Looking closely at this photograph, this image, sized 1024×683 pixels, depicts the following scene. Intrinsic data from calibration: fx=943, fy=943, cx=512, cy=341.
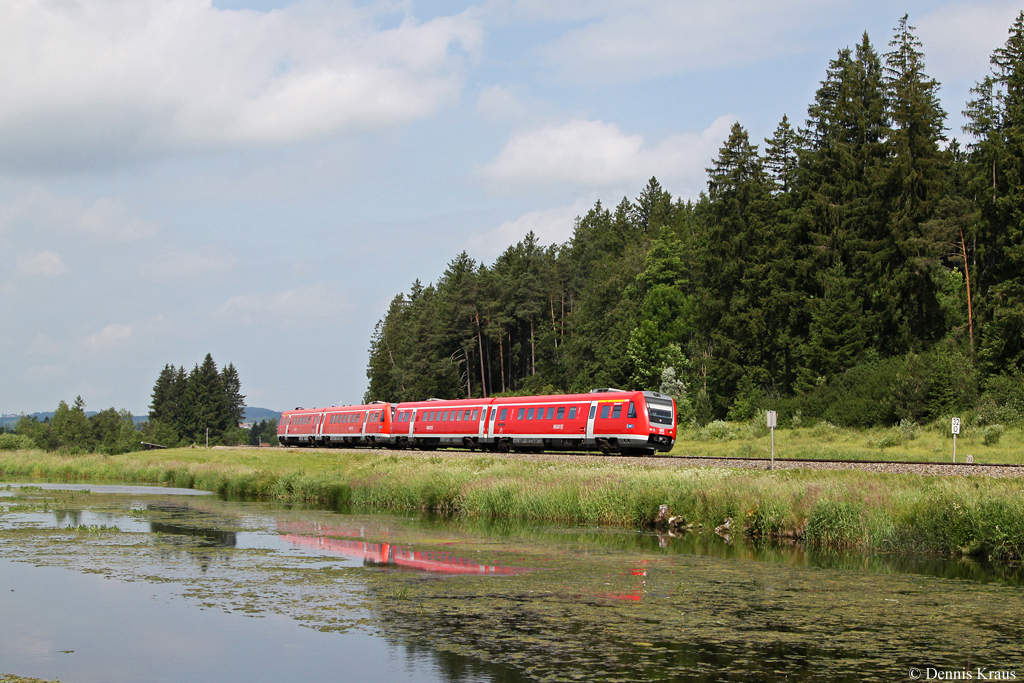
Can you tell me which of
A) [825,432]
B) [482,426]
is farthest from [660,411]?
[825,432]

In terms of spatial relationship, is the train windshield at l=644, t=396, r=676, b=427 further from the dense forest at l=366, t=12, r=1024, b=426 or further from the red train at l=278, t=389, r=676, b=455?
the dense forest at l=366, t=12, r=1024, b=426

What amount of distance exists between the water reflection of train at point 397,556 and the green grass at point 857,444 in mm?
21997

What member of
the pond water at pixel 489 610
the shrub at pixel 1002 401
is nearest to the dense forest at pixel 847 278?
the shrub at pixel 1002 401

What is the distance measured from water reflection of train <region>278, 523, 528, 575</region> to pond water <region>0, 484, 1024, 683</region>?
11 centimetres

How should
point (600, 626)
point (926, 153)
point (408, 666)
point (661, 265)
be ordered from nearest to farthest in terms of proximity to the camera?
point (408, 666) < point (600, 626) < point (926, 153) < point (661, 265)

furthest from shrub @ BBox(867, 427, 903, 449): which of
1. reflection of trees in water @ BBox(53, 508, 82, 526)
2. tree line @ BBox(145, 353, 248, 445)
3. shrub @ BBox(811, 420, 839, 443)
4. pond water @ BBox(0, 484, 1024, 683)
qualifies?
tree line @ BBox(145, 353, 248, 445)

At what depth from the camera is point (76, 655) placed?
44.8 ft

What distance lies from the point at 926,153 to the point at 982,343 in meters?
15.8

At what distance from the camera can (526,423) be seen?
1885 inches

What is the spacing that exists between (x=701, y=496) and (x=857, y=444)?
85.2 ft

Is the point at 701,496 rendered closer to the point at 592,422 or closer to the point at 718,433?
the point at 592,422

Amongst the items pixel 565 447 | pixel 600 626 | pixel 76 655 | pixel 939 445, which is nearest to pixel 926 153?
pixel 939 445

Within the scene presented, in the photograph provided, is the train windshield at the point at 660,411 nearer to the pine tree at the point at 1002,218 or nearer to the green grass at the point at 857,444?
the green grass at the point at 857,444

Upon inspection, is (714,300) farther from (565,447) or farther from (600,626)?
(600,626)
